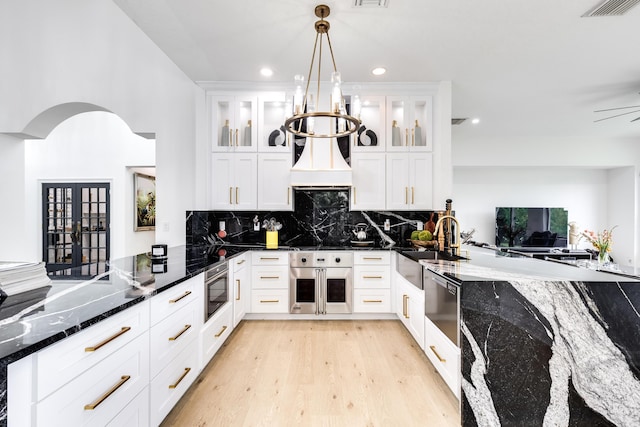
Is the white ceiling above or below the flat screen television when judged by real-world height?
above

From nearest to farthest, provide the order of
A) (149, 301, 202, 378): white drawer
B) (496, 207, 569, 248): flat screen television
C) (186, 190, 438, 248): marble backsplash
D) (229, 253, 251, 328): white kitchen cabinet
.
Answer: (149, 301, 202, 378): white drawer < (229, 253, 251, 328): white kitchen cabinet < (186, 190, 438, 248): marble backsplash < (496, 207, 569, 248): flat screen television

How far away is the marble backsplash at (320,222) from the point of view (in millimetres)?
3938

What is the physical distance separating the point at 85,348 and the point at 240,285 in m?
2.08

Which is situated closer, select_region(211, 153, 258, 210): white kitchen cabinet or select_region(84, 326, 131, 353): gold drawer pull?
select_region(84, 326, 131, 353): gold drawer pull

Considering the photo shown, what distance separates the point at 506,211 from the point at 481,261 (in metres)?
4.68

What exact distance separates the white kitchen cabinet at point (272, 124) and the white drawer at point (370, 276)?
1696 millimetres

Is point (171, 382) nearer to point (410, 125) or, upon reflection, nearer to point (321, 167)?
point (321, 167)

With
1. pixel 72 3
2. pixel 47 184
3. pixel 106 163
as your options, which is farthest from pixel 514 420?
pixel 47 184

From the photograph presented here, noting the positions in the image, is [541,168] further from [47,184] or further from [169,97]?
[47,184]

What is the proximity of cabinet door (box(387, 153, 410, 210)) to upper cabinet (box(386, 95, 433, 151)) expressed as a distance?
125 mm

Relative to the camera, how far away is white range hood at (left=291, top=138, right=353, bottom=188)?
3443 millimetres

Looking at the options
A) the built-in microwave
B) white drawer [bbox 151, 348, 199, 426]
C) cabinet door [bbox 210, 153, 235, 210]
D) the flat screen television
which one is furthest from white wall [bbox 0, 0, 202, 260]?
the flat screen television

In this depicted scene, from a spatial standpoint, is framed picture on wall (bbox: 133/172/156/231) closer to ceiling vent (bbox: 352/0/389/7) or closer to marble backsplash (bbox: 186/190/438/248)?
marble backsplash (bbox: 186/190/438/248)

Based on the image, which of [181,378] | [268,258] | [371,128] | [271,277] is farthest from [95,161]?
[181,378]
